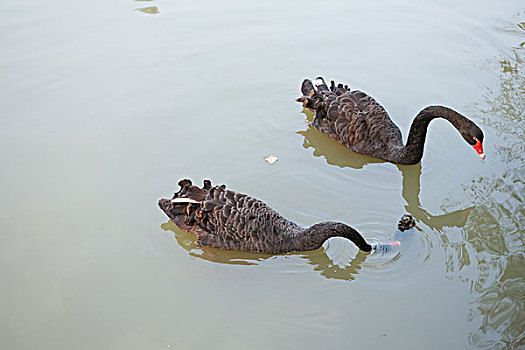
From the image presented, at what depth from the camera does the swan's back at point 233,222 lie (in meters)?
4.31

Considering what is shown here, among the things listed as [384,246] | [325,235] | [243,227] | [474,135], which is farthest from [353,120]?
[243,227]

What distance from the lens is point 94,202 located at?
4910 mm

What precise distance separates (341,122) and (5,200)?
3.27 meters

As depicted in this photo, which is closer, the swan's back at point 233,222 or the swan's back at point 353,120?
the swan's back at point 233,222

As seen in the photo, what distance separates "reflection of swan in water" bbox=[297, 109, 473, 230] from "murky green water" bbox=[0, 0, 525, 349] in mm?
19

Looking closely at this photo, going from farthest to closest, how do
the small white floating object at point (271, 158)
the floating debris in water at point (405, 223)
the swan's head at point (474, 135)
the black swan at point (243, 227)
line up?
1. the small white floating object at point (271, 158)
2. the swan's head at point (474, 135)
3. the floating debris in water at point (405, 223)
4. the black swan at point (243, 227)

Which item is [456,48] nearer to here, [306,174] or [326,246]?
[306,174]

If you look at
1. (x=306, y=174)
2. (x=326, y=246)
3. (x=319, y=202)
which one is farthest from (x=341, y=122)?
(x=326, y=246)

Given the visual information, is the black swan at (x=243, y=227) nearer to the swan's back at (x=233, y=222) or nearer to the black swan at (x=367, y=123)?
the swan's back at (x=233, y=222)

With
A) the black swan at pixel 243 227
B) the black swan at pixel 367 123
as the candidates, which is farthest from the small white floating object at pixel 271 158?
the black swan at pixel 243 227

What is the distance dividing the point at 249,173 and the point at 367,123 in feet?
4.28

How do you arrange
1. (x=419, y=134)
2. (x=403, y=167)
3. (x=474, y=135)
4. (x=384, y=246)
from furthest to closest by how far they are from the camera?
(x=403, y=167) → (x=419, y=134) → (x=474, y=135) → (x=384, y=246)

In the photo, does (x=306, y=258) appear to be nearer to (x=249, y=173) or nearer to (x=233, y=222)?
(x=233, y=222)

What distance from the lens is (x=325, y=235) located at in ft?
13.8
